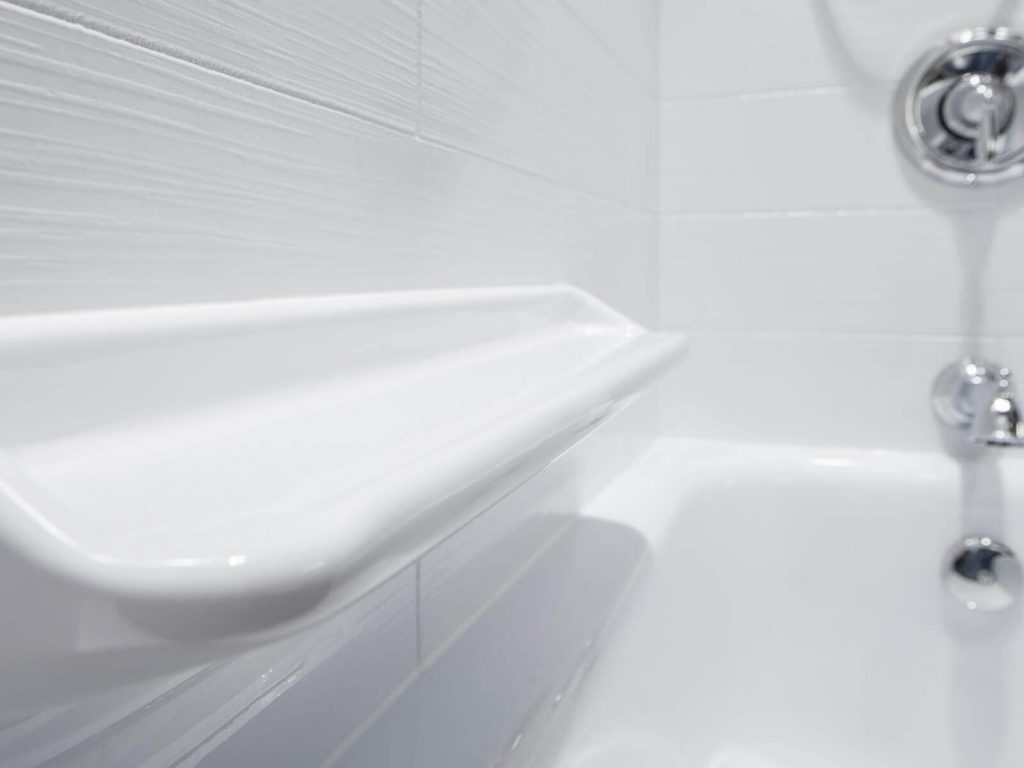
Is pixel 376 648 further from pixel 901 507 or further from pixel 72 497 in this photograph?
Answer: pixel 901 507

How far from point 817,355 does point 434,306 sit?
0.78 metres

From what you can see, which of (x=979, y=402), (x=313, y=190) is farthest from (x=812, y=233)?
(x=313, y=190)

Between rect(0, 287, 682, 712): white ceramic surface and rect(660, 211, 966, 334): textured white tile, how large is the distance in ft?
2.32

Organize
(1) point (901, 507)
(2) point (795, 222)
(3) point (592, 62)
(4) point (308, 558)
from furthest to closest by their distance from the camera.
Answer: (2) point (795, 222) → (1) point (901, 507) → (3) point (592, 62) → (4) point (308, 558)

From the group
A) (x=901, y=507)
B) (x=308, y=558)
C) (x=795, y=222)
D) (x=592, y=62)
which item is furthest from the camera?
(x=795, y=222)

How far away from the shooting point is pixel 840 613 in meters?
1.01

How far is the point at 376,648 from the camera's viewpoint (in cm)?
51

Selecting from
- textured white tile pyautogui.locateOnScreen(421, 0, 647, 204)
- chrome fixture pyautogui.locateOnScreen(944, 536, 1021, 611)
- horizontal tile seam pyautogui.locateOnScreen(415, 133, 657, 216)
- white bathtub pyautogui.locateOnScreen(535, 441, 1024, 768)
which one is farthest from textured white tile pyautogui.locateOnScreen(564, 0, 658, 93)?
chrome fixture pyautogui.locateOnScreen(944, 536, 1021, 611)

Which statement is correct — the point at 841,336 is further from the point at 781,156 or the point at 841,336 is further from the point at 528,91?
the point at 528,91

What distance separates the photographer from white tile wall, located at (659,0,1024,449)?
41.9 inches

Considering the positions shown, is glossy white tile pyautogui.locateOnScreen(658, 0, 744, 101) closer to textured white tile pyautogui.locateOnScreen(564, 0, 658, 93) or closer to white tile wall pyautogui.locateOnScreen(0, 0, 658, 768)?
textured white tile pyautogui.locateOnScreen(564, 0, 658, 93)

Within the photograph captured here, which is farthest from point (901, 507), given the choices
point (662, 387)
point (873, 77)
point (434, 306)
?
point (434, 306)

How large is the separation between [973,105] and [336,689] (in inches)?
39.9

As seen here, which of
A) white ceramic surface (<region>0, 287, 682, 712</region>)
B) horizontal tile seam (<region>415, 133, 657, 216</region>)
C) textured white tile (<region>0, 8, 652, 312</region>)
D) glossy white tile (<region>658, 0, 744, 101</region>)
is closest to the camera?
white ceramic surface (<region>0, 287, 682, 712</region>)
